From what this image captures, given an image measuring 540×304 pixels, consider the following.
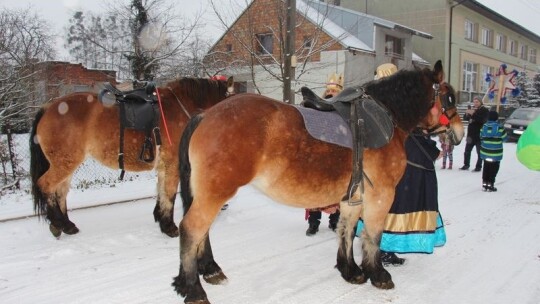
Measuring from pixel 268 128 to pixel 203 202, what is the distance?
0.74 meters


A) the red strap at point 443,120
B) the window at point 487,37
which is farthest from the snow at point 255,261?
the window at point 487,37

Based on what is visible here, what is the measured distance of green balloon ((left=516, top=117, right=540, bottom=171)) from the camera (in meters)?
3.19

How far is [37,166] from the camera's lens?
4.98m

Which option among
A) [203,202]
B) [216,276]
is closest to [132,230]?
[216,276]

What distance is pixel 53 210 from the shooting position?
15.7 ft

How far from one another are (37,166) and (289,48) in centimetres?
565

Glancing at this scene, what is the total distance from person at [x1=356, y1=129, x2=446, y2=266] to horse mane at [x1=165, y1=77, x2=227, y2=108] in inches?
95.6

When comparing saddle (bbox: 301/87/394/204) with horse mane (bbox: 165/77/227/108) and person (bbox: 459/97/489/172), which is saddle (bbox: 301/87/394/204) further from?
person (bbox: 459/97/489/172)

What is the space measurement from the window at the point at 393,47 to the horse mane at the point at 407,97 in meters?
21.2

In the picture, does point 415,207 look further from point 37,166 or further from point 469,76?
point 469,76

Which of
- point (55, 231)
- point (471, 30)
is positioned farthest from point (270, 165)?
point (471, 30)

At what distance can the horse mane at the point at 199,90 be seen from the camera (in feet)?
17.1

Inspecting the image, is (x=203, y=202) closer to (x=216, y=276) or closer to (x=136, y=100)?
(x=216, y=276)

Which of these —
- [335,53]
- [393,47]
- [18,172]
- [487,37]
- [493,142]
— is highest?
[487,37]
